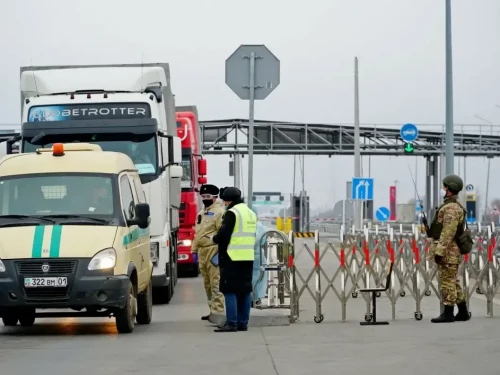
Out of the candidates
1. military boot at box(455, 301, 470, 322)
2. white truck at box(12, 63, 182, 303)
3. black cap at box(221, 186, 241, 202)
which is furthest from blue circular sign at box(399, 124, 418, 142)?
black cap at box(221, 186, 241, 202)

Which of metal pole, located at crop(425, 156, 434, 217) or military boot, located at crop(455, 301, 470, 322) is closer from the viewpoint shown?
military boot, located at crop(455, 301, 470, 322)

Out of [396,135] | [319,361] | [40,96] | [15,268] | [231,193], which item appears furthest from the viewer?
[396,135]

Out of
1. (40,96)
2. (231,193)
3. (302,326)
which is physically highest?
(40,96)

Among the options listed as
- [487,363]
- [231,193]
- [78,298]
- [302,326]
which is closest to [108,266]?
[78,298]

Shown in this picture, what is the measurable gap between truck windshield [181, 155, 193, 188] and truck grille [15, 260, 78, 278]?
1428cm

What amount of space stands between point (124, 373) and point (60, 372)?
1.92 ft

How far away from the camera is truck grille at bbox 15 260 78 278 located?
13656 mm

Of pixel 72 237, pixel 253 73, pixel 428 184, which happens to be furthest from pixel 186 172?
pixel 428 184

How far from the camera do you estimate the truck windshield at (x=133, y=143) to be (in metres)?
19.0

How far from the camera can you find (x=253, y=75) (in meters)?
20.9

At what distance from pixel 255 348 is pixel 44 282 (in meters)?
2.70

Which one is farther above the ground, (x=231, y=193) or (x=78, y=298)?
(x=231, y=193)

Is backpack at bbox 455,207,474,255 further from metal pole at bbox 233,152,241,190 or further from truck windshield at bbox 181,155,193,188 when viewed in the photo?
metal pole at bbox 233,152,241,190

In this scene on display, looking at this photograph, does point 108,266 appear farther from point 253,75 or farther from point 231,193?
point 253,75
